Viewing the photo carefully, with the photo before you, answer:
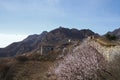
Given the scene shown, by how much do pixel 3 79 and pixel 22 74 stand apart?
142 inches

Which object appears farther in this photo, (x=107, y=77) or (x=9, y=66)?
(x=9, y=66)

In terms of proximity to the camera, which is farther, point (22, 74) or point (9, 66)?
point (9, 66)

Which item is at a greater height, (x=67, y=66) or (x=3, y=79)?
(x=67, y=66)

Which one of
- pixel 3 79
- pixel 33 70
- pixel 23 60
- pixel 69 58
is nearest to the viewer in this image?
pixel 69 58

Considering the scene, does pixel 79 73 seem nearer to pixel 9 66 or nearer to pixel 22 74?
pixel 22 74

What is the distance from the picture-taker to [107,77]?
17000 millimetres

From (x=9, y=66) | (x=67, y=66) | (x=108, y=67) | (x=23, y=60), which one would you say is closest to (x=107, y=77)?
(x=108, y=67)

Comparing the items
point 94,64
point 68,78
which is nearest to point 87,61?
point 94,64

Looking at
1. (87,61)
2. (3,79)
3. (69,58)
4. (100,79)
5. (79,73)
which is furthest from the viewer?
(3,79)

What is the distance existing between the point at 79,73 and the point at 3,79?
26147mm

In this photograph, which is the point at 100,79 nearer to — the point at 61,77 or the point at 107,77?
the point at 107,77

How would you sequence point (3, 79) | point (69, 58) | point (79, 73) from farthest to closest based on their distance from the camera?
point (3, 79)
point (69, 58)
point (79, 73)

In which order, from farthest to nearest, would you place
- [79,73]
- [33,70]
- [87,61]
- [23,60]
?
[23,60] → [33,70] → [87,61] → [79,73]

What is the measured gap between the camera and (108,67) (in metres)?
19.0
